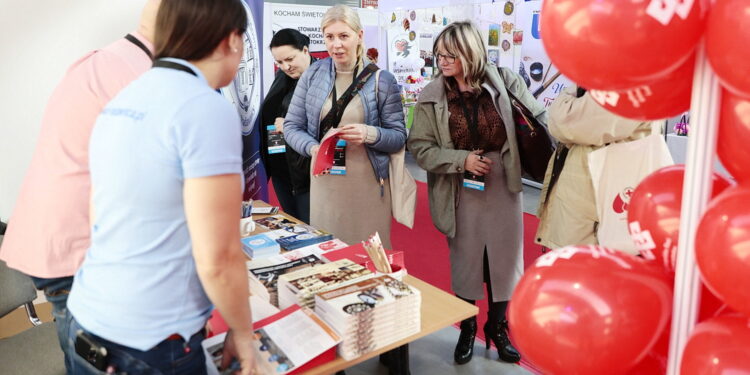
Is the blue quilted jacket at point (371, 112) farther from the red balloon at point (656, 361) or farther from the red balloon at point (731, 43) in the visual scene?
the red balloon at point (731, 43)

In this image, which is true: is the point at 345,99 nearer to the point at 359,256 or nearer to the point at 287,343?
the point at 359,256

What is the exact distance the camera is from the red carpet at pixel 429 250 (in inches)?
156

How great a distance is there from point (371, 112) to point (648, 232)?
1776 millimetres

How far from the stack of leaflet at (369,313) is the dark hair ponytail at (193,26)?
0.78 meters

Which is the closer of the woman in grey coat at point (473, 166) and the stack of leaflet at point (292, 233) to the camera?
the stack of leaflet at point (292, 233)

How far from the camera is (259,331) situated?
154 centimetres

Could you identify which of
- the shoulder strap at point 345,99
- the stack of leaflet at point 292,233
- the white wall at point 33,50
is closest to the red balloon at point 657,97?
the stack of leaflet at point 292,233

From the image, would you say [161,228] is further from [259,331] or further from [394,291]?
[394,291]

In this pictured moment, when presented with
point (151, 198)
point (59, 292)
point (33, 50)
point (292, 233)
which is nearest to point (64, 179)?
point (59, 292)

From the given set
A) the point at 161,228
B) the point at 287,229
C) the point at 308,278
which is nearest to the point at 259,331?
the point at 308,278

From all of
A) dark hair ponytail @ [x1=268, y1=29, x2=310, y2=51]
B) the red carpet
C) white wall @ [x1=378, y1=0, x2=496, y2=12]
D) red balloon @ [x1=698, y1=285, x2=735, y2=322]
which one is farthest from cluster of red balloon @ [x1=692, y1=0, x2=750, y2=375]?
white wall @ [x1=378, y1=0, x2=496, y2=12]

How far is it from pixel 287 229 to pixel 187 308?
54.4 inches

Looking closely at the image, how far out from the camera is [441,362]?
2844 mm

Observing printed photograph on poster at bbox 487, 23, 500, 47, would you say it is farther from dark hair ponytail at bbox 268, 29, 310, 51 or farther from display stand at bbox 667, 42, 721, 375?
display stand at bbox 667, 42, 721, 375
